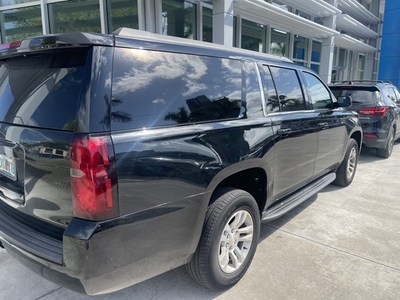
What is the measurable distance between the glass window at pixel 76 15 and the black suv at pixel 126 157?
21.7ft

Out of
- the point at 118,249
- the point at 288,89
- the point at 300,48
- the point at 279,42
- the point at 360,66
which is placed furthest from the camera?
the point at 360,66

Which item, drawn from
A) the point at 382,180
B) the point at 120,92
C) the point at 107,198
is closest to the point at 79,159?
the point at 107,198

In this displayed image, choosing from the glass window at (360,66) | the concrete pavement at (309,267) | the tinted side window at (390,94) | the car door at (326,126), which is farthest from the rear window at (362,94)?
the glass window at (360,66)

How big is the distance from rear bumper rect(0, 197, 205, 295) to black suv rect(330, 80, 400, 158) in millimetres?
6068

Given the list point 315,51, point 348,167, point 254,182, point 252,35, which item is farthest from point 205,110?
point 315,51

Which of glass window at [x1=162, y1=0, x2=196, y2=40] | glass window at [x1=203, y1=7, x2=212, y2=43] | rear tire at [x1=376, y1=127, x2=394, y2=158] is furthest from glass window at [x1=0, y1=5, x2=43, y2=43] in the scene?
rear tire at [x1=376, y1=127, x2=394, y2=158]

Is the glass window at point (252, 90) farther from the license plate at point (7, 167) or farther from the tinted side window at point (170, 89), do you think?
the license plate at point (7, 167)

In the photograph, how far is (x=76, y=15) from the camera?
841 centimetres

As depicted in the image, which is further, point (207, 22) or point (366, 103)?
point (207, 22)

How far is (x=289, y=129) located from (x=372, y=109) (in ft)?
15.4

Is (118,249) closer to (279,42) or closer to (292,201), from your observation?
(292,201)

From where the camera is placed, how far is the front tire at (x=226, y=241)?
2.38 metres

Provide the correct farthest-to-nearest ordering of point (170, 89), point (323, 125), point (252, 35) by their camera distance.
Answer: point (252, 35) < point (323, 125) < point (170, 89)

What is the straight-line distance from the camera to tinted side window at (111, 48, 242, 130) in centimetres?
186
